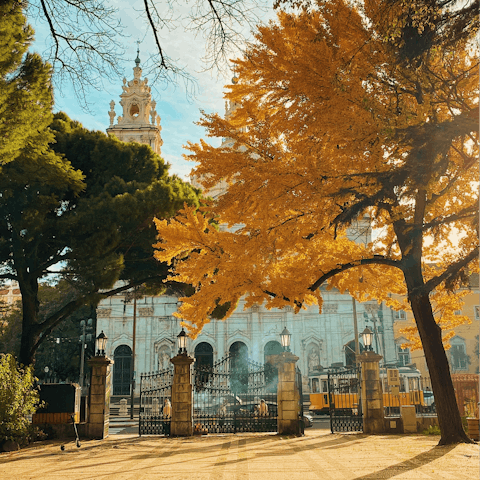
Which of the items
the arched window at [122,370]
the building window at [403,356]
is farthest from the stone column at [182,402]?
the building window at [403,356]

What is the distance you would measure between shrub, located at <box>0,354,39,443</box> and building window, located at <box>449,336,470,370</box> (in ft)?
109

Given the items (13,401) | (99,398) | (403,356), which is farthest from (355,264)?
(403,356)

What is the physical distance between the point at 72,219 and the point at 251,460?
859 cm

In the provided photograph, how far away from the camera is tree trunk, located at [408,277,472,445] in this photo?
8961 millimetres


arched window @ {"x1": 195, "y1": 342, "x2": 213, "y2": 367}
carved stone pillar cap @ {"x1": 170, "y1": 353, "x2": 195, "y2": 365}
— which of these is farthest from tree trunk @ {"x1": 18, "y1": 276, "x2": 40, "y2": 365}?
arched window @ {"x1": 195, "y1": 342, "x2": 213, "y2": 367}

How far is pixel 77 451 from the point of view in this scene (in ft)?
35.4

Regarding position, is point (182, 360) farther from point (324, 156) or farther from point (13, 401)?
point (324, 156)

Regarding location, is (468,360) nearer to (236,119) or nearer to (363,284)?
(363,284)

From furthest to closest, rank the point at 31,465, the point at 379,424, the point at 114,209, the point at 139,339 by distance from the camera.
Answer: the point at 139,339 → the point at 114,209 → the point at 379,424 → the point at 31,465

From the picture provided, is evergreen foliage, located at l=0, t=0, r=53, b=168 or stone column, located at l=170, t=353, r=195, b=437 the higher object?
evergreen foliage, located at l=0, t=0, r=53, b=168

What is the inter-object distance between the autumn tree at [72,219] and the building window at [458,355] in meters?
29.0

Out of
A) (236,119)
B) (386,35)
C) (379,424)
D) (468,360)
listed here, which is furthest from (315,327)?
(386,35)

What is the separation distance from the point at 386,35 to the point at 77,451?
10199 mm

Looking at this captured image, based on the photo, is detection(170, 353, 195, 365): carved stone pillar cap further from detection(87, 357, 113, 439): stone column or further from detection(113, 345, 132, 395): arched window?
detection(113, 345, 132, 395): arched window
